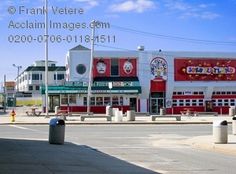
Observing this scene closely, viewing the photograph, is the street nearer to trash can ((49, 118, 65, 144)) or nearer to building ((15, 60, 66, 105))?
trash can ((49, 118, 65, 144))

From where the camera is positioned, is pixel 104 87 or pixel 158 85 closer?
pixel 104 87

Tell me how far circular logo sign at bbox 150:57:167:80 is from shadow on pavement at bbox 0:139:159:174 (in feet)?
155

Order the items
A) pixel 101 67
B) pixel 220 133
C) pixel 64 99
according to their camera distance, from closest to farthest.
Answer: pixel 220 133 → pixel 101 67 → pixel 64 99

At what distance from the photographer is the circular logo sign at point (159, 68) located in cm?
6544

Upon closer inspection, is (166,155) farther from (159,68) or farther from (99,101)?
(159,68)

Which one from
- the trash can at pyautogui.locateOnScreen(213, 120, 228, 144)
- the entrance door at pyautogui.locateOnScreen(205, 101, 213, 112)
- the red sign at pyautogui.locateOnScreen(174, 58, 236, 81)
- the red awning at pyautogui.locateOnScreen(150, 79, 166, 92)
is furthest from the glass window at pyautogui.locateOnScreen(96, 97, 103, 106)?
the trash can at pyautogui.locateOnScreen(213, 120, 228, 144)

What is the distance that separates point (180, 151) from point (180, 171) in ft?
19.7

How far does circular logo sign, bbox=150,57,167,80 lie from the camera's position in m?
65.4

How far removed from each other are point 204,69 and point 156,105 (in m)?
7.58

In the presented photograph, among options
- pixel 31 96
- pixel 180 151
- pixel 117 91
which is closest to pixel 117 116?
pixel 117 91

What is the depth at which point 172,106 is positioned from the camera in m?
65.7

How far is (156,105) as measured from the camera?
65.5 m

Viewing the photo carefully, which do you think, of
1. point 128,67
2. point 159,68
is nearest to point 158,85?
point 159,68

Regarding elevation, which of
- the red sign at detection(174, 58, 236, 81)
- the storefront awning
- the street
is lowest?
the street
